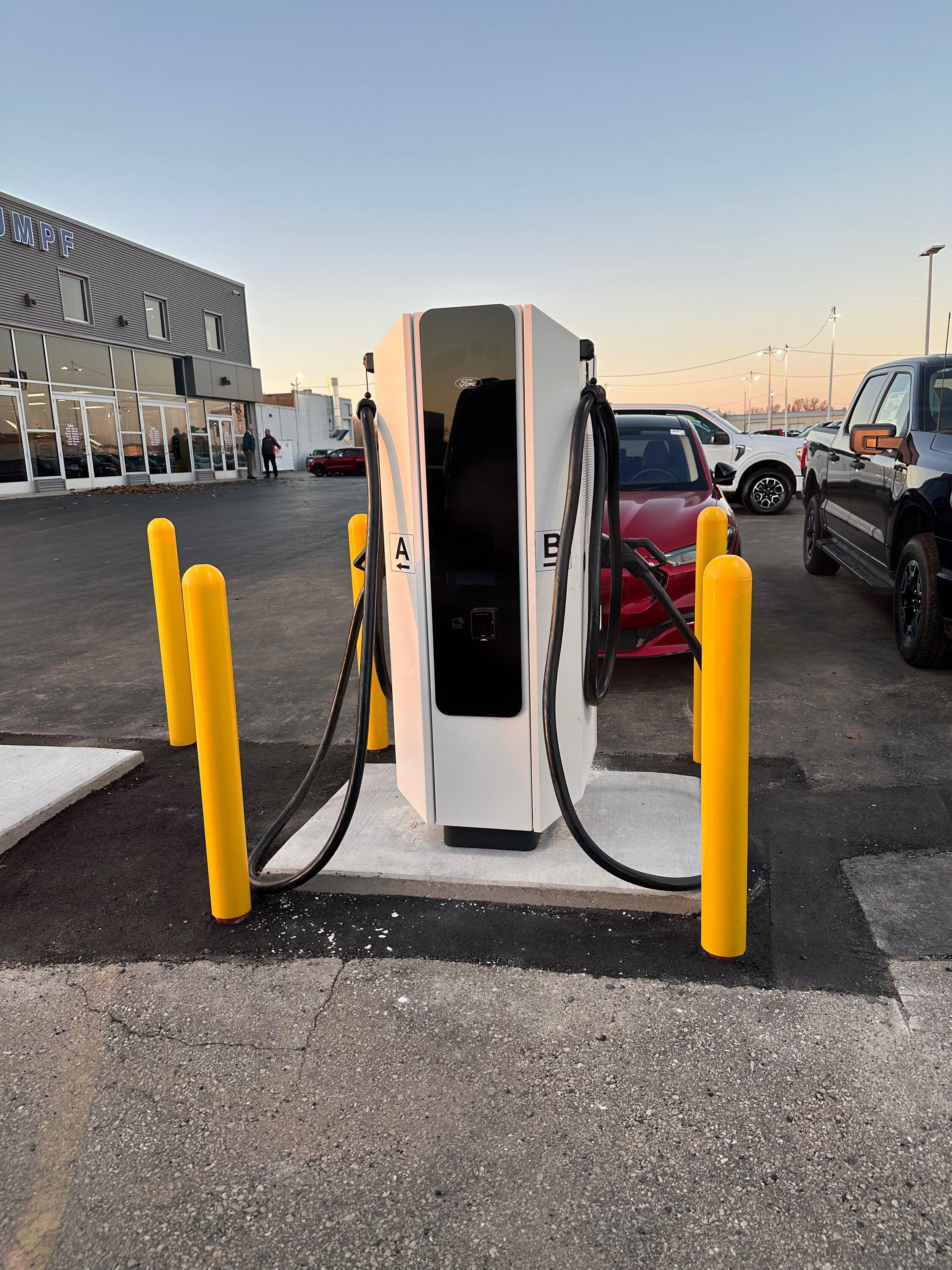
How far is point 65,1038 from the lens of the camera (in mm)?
2379

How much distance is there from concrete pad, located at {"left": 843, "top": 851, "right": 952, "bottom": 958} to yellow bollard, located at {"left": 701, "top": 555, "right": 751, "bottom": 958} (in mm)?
535

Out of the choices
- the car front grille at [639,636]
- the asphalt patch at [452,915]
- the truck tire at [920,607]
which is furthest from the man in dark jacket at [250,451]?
the asphalt patch at [452,915]

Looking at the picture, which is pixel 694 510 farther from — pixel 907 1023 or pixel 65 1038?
pixel 65 1038

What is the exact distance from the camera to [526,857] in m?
3.19

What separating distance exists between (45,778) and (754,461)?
1338 cm

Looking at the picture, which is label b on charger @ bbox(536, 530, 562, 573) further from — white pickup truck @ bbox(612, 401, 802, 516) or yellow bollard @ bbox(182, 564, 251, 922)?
white pickup truck @ bbox(612, 401, 802, 516)

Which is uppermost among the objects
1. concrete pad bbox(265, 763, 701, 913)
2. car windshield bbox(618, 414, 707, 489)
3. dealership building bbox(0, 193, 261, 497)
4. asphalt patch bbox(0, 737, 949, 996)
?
dealership building bbox(0, 193, 261, 497)

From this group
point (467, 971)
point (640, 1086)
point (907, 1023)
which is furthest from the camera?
point (467, 971)

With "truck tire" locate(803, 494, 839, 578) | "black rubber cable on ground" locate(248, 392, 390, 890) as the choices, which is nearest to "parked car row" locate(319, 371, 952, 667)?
"truck tire" locate(803, 494, 839, 578)

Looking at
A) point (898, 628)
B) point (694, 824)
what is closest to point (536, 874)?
point (694, 824)

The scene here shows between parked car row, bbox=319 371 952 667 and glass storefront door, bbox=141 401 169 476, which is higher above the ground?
glass storefront door, bbox=141 401 169 476

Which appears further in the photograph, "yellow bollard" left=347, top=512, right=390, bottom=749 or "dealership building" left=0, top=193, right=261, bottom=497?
"dealership building" left=0, top=193, right=261, bottom=497

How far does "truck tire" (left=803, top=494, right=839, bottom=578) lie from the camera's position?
883cm

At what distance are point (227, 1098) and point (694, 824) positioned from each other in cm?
195
